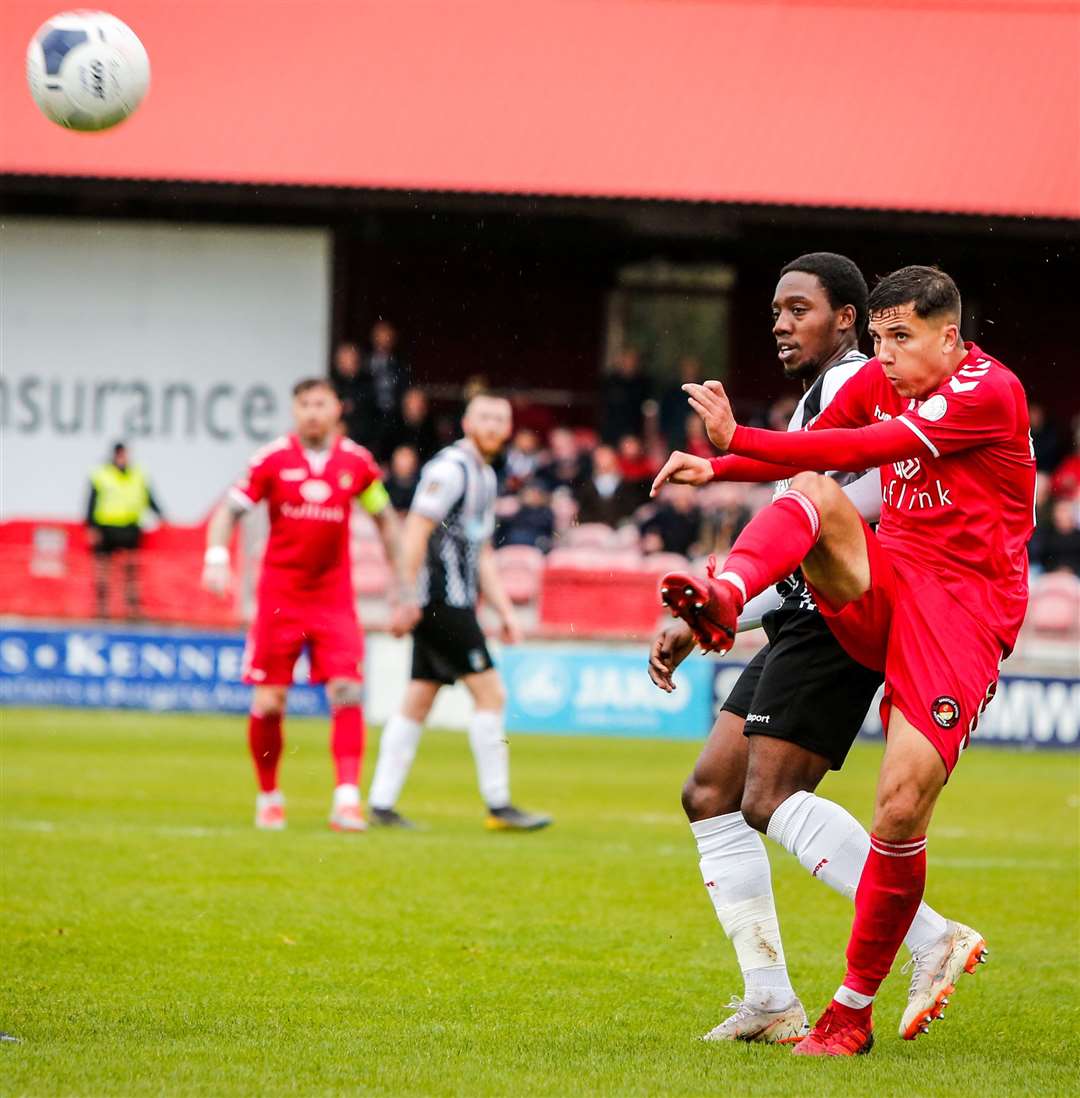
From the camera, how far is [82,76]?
7.38m

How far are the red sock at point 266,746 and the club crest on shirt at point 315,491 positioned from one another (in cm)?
115

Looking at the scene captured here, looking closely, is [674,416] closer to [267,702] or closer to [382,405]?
[382,405]

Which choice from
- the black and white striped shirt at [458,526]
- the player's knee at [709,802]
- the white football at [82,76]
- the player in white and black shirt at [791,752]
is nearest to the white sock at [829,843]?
the player in white and black shirt at [791,752]

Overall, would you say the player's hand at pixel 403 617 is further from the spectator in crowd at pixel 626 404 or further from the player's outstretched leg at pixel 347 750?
the spectator in crowd at pixel 626 404

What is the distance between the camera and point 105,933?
6.89 metres

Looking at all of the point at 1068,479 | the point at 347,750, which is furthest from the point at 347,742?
the point at 1068,479

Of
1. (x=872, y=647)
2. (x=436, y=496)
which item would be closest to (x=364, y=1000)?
(x=872, y=647)

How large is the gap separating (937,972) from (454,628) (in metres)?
5.64

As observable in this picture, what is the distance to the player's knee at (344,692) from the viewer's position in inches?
399

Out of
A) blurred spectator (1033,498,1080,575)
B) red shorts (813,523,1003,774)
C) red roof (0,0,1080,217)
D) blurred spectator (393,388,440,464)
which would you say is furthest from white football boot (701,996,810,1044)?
red roof (0,0,1080,217)

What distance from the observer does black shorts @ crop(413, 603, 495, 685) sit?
10.5m

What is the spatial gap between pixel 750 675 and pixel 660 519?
12962 millimetres

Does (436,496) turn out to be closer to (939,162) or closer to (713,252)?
(939,162)

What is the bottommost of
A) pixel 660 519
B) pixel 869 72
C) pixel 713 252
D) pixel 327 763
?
pixel 327 763
